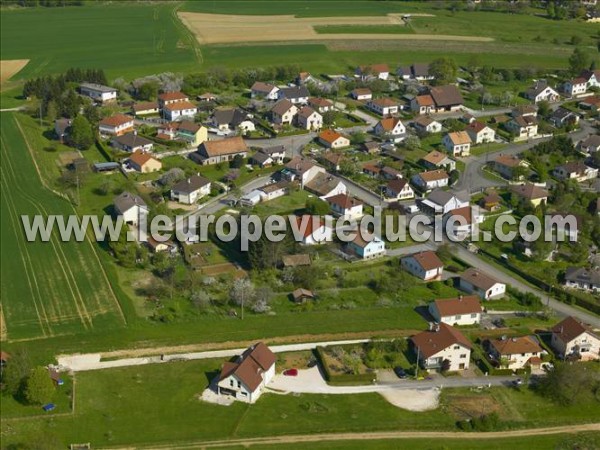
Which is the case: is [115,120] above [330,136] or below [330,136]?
above

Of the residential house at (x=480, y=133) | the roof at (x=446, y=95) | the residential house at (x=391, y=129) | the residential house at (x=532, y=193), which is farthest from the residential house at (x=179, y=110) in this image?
the residential house at (x=532, y=193)

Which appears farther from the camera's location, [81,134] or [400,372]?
[81,134]

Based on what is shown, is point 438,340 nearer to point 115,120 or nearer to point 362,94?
point 115,120

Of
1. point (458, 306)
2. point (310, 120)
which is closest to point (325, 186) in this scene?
point (310, 120)

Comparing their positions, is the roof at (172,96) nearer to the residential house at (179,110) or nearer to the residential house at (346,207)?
the residential house at (179,110)

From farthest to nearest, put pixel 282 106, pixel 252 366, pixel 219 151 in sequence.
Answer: pixel 282 106 → pixel 219 151 → pixel 252 366

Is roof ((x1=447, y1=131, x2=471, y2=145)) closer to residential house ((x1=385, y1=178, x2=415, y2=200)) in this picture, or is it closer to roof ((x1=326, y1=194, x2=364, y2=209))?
residential house ((x1=385, y1=178, x2=415, y2=200))
